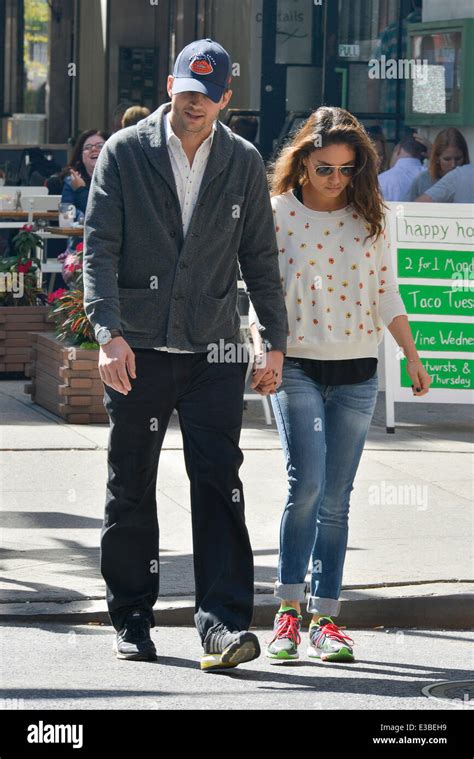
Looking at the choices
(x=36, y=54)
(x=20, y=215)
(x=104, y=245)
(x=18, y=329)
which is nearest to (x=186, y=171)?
(x=104, y=245)

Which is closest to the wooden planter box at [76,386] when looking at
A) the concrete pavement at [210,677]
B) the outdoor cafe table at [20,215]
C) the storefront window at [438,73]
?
the outdoor cafe table at [20,215]

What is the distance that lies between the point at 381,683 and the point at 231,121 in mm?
11228

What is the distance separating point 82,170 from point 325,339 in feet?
26.3

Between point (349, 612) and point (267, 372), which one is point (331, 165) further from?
point (349, 612)

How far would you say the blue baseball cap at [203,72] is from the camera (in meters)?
5.07

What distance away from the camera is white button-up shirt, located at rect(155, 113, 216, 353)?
5.18 m

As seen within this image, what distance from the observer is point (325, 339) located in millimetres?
5359

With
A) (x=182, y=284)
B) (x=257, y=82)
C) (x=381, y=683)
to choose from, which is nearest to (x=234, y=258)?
(x=182, y=284)

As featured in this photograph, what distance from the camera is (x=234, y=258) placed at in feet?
17.3

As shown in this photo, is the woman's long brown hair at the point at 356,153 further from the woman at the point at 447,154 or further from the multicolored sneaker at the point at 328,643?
the woman at the point at 447,154

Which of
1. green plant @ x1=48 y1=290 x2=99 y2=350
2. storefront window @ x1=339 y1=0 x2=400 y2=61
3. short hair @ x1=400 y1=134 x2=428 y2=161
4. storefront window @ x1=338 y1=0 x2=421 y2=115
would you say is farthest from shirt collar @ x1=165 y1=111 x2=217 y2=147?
storefront window @ x1=339 y1=0 x2=400 y2=61

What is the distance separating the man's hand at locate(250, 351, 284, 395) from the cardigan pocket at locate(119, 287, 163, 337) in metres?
0.36
